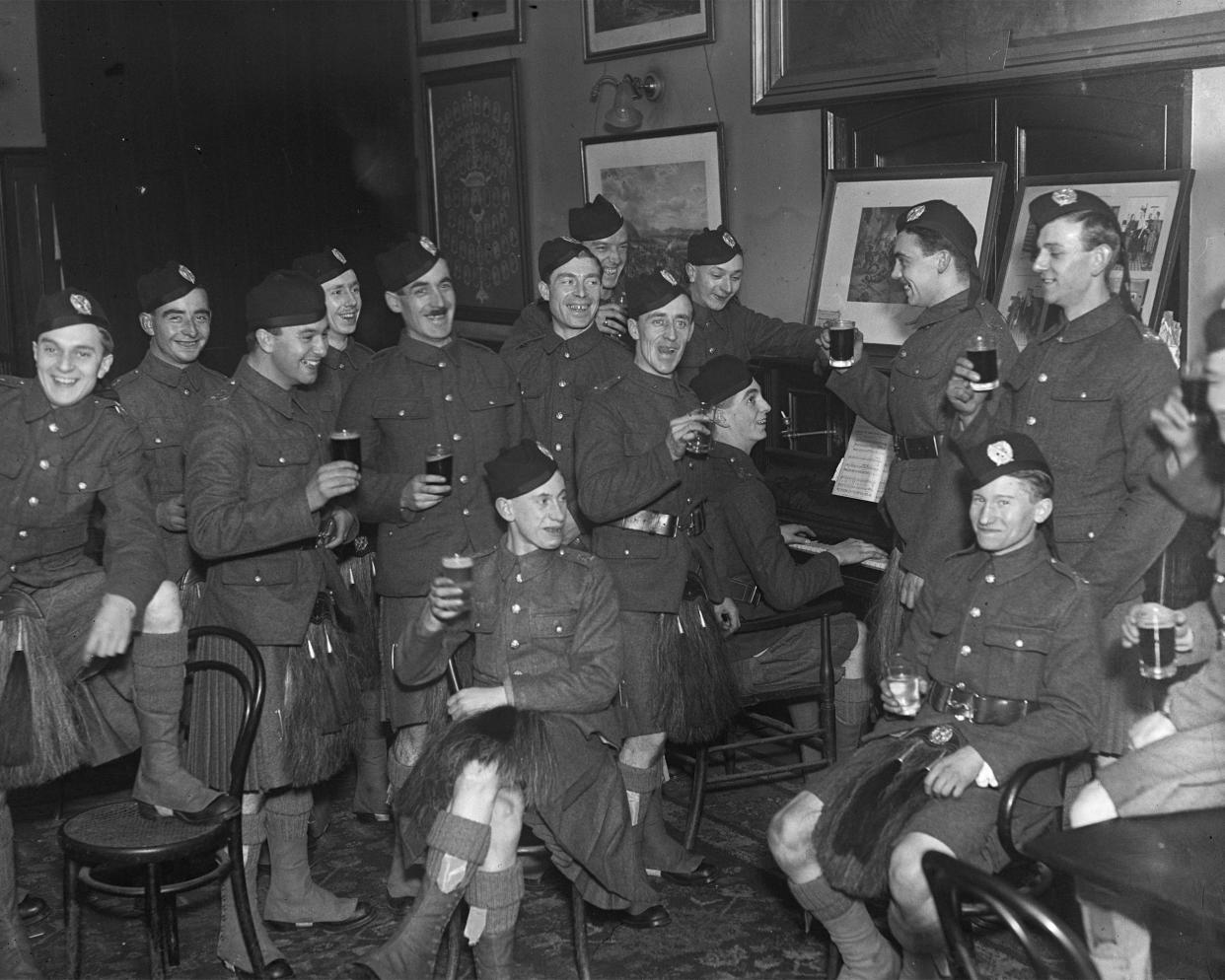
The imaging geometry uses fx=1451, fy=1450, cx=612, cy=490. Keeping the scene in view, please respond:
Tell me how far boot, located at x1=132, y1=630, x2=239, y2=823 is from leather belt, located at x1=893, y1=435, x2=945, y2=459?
7.25 ft

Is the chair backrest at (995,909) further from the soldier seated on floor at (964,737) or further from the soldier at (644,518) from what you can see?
the soldier at (644,518)

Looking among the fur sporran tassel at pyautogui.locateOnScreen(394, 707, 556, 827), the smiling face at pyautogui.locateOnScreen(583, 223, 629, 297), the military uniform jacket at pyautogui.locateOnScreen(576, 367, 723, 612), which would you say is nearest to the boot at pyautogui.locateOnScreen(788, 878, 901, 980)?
the fur sporran tassel at pyautogui.locateOnScreen(394, 707, 556, 827)

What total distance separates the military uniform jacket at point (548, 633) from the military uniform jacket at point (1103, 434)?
1229 millimetres

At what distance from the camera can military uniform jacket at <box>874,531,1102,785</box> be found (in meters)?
3.29

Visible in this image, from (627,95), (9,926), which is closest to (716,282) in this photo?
(627,95)

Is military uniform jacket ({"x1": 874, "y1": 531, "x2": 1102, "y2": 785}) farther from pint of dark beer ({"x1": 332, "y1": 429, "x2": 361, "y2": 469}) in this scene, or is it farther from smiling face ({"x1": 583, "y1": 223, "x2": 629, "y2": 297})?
smiling face ({"x1": 583, "y1": 223, "x2": 629, "y2": 297})

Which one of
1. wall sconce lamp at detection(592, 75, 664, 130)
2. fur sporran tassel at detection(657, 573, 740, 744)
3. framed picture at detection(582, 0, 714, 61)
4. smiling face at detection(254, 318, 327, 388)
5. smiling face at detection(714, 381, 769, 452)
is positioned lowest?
fur sporran tassel at detection(657, 573, 740, 744)

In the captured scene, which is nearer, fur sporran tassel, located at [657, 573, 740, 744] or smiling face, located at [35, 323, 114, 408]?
smiling face, located at [35, 323, 114, 408]

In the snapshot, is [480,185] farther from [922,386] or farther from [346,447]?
[346,447]

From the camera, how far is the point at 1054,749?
3.27 m

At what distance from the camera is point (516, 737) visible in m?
3.61

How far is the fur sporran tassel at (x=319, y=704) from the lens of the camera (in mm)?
4102

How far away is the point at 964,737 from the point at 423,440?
1911 millimetres

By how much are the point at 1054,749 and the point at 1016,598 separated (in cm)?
38
